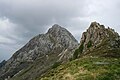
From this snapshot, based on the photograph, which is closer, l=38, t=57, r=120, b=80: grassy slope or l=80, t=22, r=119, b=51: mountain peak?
l=38, t=57, r=120, b=80: grassy slope

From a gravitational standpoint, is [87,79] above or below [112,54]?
below

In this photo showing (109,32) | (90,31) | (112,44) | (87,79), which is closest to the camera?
(87,79)

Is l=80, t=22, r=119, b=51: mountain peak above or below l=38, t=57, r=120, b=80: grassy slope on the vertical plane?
above

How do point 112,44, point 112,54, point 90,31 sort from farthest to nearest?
point 90,31 → point 112,44 → point 112,54

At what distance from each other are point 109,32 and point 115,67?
84.9 m

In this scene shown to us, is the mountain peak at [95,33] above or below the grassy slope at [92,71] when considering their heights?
above

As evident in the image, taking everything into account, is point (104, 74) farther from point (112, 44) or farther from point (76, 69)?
point (112, 44)

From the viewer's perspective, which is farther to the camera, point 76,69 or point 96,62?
point 96,62

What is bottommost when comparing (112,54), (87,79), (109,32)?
(87,79)

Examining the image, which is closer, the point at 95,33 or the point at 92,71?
the point at 92,71

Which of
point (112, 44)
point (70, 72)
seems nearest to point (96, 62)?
point (70, 72)

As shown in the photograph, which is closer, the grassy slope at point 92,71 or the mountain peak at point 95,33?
the grassy slope at point 92,71

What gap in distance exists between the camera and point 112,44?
10900cm

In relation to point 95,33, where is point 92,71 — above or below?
below
